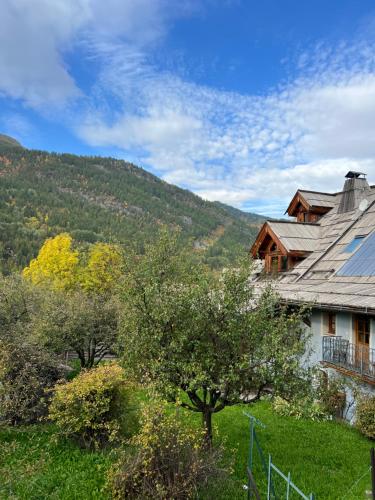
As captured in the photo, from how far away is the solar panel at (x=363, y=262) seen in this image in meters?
16.1

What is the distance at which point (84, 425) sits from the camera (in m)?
11.8

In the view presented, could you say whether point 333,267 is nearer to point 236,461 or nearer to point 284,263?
point 284,263

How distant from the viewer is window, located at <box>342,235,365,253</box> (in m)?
18.8

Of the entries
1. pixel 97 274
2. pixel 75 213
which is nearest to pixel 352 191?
pixel 97 274

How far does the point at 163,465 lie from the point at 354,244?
14.8 metres

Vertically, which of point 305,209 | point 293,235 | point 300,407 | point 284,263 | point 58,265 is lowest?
point 300,407

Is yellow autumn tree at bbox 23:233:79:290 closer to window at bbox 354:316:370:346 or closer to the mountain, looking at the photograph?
window at bbox 354:316:370:346

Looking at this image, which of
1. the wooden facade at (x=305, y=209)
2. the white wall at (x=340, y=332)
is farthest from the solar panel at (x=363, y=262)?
the wooden facade at (x=305, y=209)

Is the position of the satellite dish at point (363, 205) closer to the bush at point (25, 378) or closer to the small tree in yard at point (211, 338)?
the small tree in yard at point (211, 338)

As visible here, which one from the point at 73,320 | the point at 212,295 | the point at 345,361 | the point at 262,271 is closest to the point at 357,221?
the point at 262,271

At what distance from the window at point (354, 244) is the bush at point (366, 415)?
295 inches

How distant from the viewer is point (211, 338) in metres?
9.82

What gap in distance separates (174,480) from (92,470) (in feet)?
11.8

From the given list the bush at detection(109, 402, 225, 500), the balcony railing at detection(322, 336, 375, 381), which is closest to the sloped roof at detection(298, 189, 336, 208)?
the balcony railing at detection(322, 336, 375, 381)
